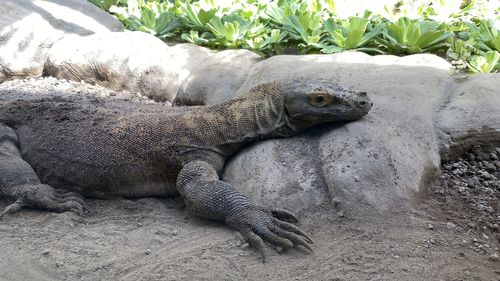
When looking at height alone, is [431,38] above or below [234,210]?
above

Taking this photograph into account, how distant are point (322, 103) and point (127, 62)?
2850 millimetres

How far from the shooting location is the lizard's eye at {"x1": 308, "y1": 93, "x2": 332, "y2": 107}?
4363 millimetres

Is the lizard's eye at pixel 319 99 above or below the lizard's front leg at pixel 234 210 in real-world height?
above

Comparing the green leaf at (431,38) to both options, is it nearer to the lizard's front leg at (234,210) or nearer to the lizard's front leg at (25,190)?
the lizard's front leg at (234,210)

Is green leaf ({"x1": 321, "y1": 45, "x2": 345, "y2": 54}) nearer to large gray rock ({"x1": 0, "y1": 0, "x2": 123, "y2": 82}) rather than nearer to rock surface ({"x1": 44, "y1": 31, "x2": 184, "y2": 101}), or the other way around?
rock surface ({"x1": 44, "y1": 31, "x2": 184, "y2": 101})

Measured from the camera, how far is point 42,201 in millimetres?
4387

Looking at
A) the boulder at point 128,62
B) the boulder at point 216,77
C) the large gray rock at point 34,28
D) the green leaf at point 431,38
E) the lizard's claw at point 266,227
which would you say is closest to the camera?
the lizard's claw at point 266,227

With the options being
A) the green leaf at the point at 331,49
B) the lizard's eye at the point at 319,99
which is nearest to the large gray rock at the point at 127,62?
the green leaf at the point at 331,49

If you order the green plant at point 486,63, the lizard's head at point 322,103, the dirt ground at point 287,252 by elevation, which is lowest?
the dirt ground at point 287,252

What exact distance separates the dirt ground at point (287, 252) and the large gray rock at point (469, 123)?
160 millimetres

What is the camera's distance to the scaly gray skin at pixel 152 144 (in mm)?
4371

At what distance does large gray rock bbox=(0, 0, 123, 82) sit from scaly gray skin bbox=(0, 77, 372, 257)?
2220mm

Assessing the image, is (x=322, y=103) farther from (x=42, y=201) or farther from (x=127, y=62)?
(x=127, y=62)

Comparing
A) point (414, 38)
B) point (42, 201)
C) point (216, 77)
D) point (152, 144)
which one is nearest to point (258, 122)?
point (152, 144)
